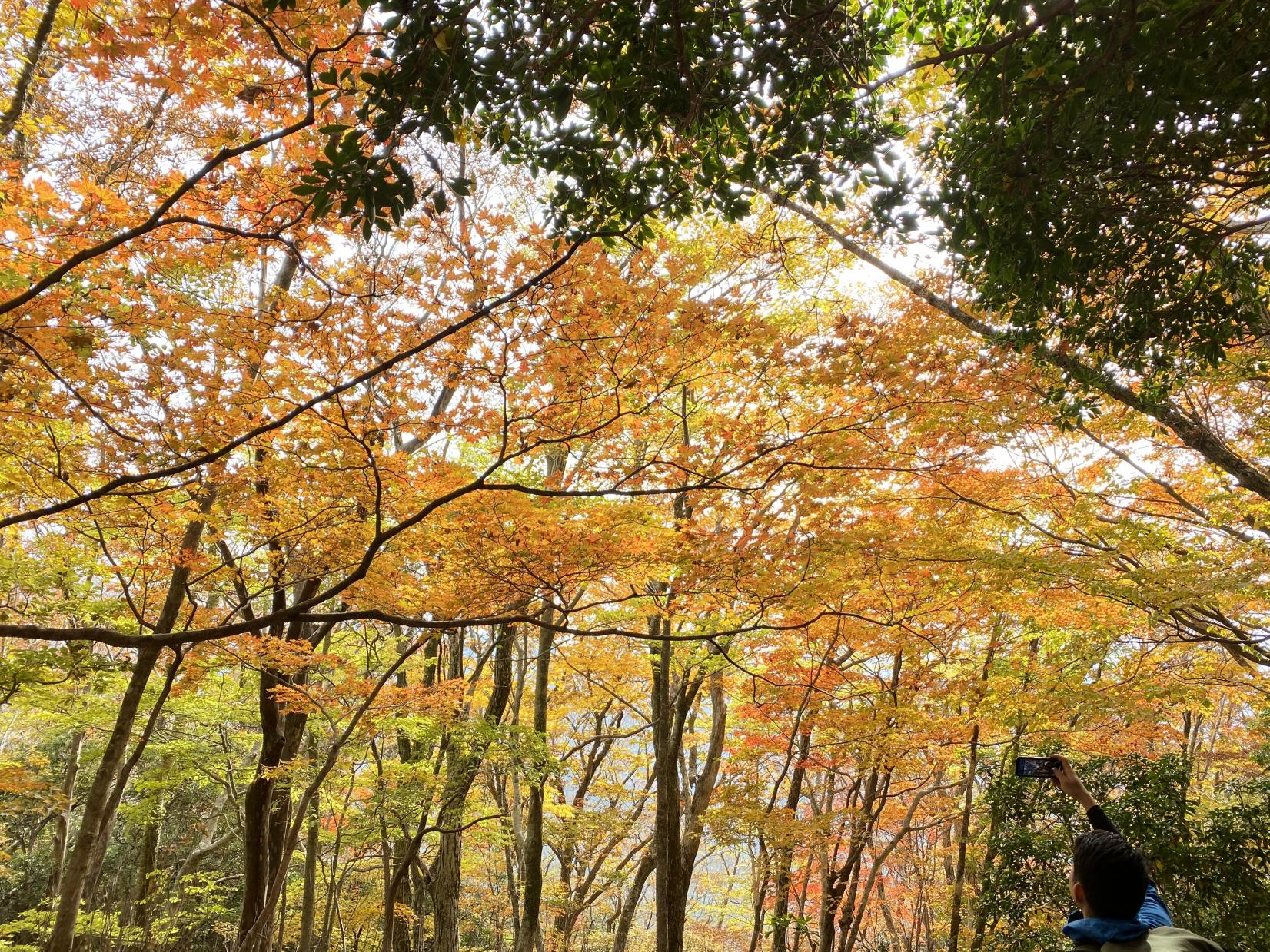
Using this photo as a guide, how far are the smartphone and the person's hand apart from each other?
18mm

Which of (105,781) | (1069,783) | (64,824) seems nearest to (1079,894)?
(1069,783)

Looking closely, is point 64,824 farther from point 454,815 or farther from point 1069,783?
point 1069,783

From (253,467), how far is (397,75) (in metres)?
3.96

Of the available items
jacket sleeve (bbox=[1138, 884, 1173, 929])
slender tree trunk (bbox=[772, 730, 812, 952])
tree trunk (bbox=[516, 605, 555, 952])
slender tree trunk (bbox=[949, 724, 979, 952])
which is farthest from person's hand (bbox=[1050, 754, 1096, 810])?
slender tree trunk (bbox=[949, 724, 979, 952])

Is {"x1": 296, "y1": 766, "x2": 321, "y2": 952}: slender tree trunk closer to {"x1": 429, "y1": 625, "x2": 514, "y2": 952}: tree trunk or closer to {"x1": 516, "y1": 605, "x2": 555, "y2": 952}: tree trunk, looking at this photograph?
{"x1": 429, "y1": 625, "x2": 514, "y2": 952}: tree trunk

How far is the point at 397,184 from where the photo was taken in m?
2.48

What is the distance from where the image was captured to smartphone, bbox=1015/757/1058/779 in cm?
272

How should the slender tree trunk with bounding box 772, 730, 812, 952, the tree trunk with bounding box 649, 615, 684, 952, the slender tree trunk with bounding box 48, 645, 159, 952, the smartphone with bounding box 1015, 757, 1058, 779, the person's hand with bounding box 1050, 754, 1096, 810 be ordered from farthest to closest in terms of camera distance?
the slender tree trunk with bounding box 772, 730, 812, 952, the tree trunk with bounding box 649, 615, 684, 952, the slender tree trunk with bounding box 48, 645, 159, 952, the smartphone with bounding box 1015, 757, 1058, 779, the person's hand with bounding box 1050, 754, 1096, 810

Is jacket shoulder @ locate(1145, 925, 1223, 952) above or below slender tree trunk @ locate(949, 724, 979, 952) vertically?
above

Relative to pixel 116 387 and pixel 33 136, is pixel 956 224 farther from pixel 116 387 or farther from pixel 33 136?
pixel 33 136

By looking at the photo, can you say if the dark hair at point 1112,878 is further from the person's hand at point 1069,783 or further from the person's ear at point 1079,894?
the person's hand at point 1069,783

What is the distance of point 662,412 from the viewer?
702cm

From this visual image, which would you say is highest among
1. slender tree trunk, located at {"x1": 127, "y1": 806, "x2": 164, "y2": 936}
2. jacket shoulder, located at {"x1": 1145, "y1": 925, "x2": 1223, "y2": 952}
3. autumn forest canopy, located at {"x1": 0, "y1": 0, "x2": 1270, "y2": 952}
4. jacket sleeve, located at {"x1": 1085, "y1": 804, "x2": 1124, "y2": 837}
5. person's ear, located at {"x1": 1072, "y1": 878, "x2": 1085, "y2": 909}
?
autumn forest canopy, located at {"x1": 0, "y1": 0, "x2": 1270, "y2": 952}

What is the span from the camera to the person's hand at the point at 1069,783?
2.47m
